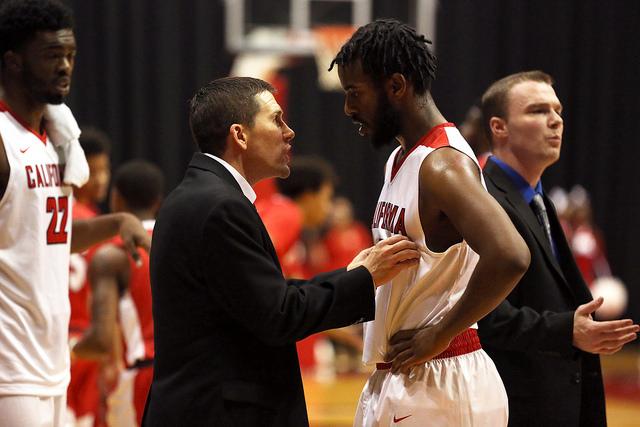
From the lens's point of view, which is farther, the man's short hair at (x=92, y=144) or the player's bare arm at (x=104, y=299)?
the man's short hair at (x=92, y=144)

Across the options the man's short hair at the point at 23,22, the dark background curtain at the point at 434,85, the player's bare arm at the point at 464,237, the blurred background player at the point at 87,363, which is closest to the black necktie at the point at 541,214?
the player's bare arm at the point at 464,237

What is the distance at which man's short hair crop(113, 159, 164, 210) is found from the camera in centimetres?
506

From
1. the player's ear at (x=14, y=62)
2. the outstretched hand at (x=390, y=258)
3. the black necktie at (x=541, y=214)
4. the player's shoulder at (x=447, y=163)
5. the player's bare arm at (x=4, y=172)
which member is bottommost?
the black necktie at (x=541, y=214)

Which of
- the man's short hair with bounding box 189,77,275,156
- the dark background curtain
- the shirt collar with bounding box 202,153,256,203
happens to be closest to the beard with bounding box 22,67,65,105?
the man's short hair with bounding box 189,77,275,156

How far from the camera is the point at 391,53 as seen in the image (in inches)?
118

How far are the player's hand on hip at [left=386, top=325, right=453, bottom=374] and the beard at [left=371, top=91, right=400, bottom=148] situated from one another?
61 cm

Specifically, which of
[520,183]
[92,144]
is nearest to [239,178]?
[520,183]

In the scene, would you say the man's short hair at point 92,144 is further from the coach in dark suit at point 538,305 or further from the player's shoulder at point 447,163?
the player's shoulder at point 447,163

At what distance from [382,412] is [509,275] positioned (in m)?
0.62

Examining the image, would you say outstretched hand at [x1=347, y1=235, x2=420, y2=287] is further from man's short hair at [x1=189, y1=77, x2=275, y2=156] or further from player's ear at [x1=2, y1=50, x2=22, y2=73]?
player's ear at [x1=2, y1=50, x2=22, y2=73]

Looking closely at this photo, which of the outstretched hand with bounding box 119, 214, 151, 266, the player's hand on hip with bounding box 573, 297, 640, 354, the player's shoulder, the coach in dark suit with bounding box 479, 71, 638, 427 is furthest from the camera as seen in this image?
the outstretched hand with bounding box 119, 214, 151, 266

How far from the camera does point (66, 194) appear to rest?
3.84 m

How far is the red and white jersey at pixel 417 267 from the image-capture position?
2941mm

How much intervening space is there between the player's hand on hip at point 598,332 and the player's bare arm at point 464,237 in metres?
0.63
